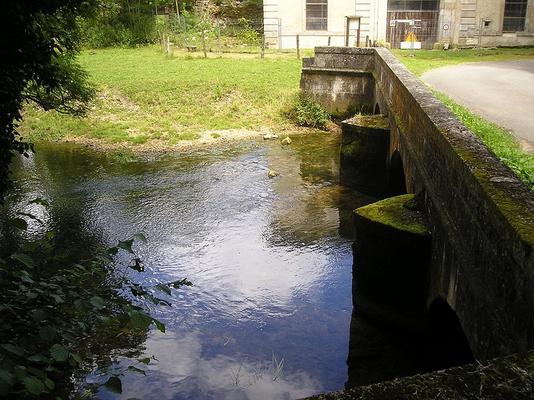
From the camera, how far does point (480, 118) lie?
33.2ft

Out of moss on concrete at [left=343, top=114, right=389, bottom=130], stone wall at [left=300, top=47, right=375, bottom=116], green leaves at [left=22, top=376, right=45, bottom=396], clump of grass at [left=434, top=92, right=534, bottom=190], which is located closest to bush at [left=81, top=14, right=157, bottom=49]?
stone wall at [left=300, top=47, right=375, bottom=116]

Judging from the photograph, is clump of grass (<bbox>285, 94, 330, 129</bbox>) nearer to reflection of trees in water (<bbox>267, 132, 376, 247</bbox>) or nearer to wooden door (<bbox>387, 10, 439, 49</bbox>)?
reflection of trees in water (<bbox>267, 132, 376, 247</bbox>)

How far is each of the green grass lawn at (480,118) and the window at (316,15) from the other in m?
3.96

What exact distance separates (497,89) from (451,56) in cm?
1097

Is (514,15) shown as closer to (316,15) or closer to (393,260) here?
(316,15)

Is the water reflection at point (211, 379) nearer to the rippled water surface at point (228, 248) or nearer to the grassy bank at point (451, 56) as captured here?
the rippled water surface at point (228, 248)

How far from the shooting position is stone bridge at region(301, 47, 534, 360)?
122 inches

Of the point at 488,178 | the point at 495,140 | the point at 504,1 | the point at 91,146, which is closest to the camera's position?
the point at 488,178

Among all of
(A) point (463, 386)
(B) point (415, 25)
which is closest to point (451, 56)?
(B) point (415, 25)

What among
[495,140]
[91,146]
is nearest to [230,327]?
[495,140]

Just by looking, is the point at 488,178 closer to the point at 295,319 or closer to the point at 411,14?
the point at 295,319

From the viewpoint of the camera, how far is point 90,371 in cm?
591

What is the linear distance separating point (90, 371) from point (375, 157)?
703 cm

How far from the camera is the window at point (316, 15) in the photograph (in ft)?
89.5
